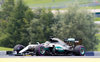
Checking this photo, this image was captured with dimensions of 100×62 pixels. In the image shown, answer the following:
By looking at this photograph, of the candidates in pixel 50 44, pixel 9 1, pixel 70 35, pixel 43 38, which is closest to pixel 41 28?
pixel 43 38

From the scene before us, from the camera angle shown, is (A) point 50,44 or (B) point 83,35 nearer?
(A) point 50,44

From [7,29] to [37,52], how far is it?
1118 inches

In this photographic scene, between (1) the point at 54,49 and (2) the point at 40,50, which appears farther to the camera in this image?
(1) the point at 54,49

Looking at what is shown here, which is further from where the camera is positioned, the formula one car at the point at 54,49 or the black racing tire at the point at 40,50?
the formula one car at the point at 54,49

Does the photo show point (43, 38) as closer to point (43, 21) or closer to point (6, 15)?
point (43, 21)

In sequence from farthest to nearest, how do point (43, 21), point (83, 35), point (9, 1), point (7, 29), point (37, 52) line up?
point (9, 1)
point (7, 29)
point (43, 21)
point (83, 35)
point (37, 52)

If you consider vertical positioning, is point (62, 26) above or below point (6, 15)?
below

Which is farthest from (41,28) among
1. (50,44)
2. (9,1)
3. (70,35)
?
(50,44)

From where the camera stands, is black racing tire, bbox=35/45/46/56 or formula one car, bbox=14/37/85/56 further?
formula one car, bbox=14/37/85/56

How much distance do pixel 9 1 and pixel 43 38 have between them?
49.8 ft

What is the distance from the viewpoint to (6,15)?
5650 cm

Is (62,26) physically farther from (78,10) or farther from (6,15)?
(6,15)

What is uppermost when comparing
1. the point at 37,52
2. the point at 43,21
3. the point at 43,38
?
the point at 43,21

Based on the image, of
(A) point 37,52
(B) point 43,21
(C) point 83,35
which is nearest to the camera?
(A) point 37,52
